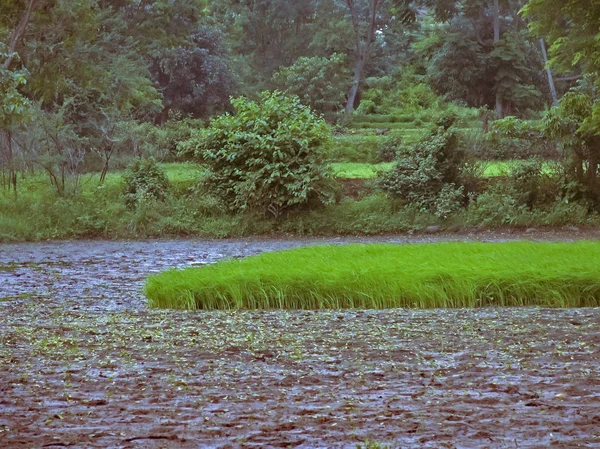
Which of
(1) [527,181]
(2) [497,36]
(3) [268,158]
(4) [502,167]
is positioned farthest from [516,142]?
(2) [497,36]

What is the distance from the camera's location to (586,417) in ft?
13.2

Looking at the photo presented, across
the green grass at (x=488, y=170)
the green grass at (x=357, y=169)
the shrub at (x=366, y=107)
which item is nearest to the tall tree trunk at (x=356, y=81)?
the shrub at (x=366, y=107)

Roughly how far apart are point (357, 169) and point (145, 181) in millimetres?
5749

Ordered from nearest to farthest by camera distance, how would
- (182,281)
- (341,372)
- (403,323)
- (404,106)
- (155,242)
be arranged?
(341,372), (403,323), (182,281), (155,242), (404,106)

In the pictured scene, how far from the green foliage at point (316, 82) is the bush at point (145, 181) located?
1444cm

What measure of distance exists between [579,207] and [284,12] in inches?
897

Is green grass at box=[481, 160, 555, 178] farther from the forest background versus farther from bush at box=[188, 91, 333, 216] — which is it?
bush at box=[188, 91, 333, 216]

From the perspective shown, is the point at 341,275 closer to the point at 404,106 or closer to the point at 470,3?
the point at 470,3

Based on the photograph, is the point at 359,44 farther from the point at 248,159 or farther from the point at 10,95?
the point at 10,95

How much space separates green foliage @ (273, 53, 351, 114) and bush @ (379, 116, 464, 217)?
14.5 metres

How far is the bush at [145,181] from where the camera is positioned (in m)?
16.5

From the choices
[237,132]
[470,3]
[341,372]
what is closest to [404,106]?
[470,3]

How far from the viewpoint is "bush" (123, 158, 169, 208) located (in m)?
16.5

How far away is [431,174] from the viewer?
52.9ft
